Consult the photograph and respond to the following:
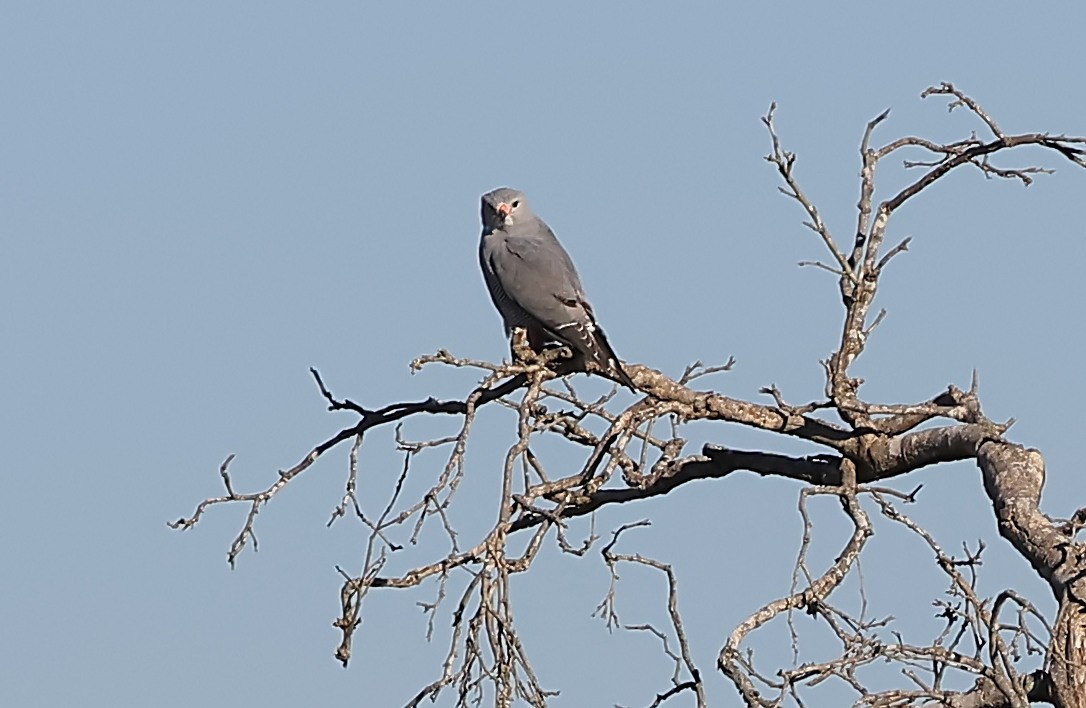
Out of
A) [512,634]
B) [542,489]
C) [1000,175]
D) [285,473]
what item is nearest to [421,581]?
[512,634]

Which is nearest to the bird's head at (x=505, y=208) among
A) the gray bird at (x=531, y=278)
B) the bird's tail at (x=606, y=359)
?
the gray bird at (x=531, y=278)

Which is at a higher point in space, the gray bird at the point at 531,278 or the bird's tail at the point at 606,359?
the gray bird at the point at 531,278

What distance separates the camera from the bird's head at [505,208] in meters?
8.31

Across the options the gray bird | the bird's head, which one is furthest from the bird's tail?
the bird's head

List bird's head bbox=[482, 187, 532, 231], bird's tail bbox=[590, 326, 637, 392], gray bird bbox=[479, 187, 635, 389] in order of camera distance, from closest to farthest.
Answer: bird's tail bbox=[590, 326, 637, 392] → gray bird bbox=[479, 187, 635, 389] → bird's head bbox=[482, 187, 532, 231]

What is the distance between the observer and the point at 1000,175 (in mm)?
5793

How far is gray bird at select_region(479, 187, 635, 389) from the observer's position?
7.10 meters

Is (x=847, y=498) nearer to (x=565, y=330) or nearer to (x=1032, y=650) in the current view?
(x=1032, y=650)

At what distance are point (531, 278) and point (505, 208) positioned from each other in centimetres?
78

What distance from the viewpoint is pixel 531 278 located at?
7637 millimetres

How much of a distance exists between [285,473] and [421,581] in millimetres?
1037

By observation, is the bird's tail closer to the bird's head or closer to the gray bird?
the gray bird

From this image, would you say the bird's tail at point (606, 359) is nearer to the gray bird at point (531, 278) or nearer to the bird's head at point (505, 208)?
the gray bird at point (531, 278)

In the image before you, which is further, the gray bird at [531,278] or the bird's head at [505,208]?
the bird's head at [505,208]
